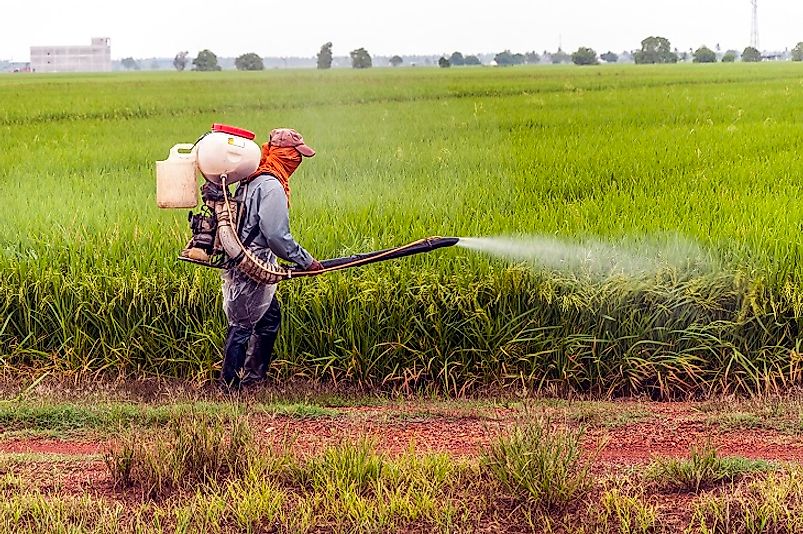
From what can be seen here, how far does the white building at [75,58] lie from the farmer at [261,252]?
166 inches

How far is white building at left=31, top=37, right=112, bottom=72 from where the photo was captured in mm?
7801

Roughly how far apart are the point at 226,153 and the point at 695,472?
1935 millimetres

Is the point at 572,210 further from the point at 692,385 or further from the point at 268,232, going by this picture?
the point at 268,232

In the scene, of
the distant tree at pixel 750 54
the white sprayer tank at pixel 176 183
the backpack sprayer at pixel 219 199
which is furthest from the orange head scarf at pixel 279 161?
the distant tree at pixel 750 54

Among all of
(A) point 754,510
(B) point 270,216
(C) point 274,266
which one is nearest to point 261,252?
(C) point 274,266

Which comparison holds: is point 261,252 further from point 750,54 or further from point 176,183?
point 750,54

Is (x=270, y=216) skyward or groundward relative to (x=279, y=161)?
groundward

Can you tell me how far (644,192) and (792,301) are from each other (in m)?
2.27

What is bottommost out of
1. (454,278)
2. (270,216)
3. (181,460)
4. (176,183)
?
(181,460)

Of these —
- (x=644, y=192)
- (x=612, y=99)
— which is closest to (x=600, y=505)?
(x=644, y=192)

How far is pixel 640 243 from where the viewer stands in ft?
17.5

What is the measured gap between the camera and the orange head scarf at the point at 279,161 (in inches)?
150

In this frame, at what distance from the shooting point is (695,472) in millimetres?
3479

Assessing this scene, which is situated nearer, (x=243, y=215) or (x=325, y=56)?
(x=243, y=215)
